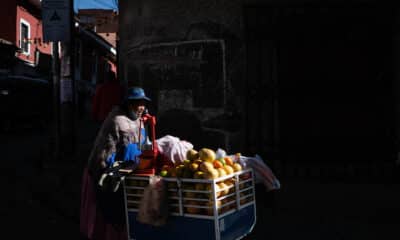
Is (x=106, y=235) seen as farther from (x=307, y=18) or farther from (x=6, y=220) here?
(x=307, y=18)

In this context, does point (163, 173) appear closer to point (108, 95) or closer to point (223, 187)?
point (223, 187)

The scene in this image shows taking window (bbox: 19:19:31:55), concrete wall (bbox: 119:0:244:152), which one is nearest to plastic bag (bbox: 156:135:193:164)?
concrete wall (bbox: 119:0:244:152)

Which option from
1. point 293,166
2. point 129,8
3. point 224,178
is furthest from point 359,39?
point 224,178

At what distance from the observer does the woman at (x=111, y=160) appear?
11.4 feet

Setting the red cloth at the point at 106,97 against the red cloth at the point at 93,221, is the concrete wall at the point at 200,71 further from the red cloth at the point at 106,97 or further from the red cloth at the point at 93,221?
the red cloth at the point at 93,221

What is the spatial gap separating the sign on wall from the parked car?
709 centimetres

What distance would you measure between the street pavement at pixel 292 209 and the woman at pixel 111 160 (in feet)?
5.35

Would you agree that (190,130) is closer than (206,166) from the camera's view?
No

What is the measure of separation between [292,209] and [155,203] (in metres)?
3.77

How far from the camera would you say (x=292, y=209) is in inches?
245

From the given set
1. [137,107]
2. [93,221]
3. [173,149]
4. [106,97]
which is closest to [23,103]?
[106,97]

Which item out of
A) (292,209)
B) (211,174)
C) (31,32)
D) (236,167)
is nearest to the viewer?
(211,174)

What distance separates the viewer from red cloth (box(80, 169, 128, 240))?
12.3 ft

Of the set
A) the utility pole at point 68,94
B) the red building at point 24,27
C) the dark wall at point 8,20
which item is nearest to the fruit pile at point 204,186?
the utility pole at point 68,94
